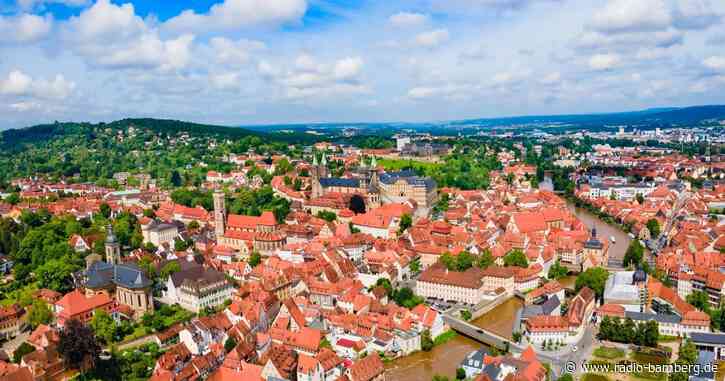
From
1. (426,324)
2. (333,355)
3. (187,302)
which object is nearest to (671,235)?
(426,324)

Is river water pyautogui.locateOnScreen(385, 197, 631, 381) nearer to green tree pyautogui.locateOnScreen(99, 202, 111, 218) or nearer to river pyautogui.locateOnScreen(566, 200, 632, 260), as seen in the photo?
river pyautogui.locateOnScreen(566, 200, 632, 260)

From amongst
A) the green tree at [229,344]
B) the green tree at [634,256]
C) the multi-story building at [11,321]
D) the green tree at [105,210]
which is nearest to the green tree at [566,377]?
the green tree at [229,344]

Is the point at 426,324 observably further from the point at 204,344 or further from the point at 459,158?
the point at 459,158

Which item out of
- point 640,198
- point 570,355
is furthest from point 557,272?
point 640,198

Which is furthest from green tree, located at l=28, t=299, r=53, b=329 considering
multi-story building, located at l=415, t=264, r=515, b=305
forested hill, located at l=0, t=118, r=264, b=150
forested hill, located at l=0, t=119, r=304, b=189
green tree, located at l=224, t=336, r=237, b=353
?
forested hill, located at l=0, t=118, r=264, b=150
